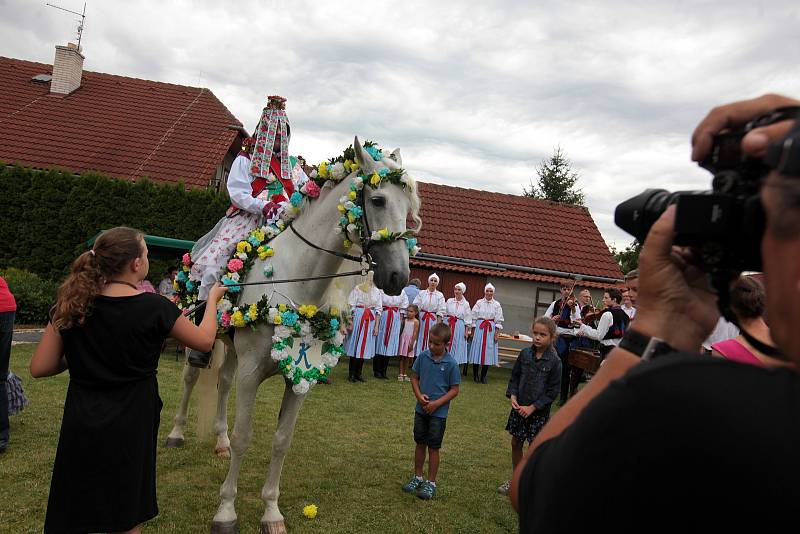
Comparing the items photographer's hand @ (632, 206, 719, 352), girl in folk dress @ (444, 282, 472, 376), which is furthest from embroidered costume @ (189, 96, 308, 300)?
girl in folk dress @ (444, 282, 472, 376)

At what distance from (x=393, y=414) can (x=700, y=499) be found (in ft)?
27.0

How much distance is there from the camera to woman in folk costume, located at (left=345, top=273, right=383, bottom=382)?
1179cm

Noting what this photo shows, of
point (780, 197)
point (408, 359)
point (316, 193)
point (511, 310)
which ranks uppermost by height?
point (316, 193)

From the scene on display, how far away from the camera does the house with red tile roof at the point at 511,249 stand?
18625 millimetres

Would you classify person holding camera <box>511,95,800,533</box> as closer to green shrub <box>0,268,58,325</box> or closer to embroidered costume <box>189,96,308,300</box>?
embroidered costume <box>189,96,308,300</box>

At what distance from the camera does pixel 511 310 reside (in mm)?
18859

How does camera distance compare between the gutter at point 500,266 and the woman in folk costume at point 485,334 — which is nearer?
the woman in folk costume at point 485,334

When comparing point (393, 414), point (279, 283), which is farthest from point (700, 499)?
point (393, 414)

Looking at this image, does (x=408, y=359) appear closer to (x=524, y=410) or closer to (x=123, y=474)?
(x=524, y=410)

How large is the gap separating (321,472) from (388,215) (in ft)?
10.3

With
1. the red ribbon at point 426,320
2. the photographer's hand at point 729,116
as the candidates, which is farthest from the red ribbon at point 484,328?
the photographer's hand at point 729,116

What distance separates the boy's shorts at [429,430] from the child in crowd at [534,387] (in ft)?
2.42

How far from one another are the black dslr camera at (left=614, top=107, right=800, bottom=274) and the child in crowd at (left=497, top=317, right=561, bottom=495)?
4.47 metres

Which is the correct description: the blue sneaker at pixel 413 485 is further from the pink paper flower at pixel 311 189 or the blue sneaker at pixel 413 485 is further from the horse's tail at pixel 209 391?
the pink paper flower at pixel 311 189
